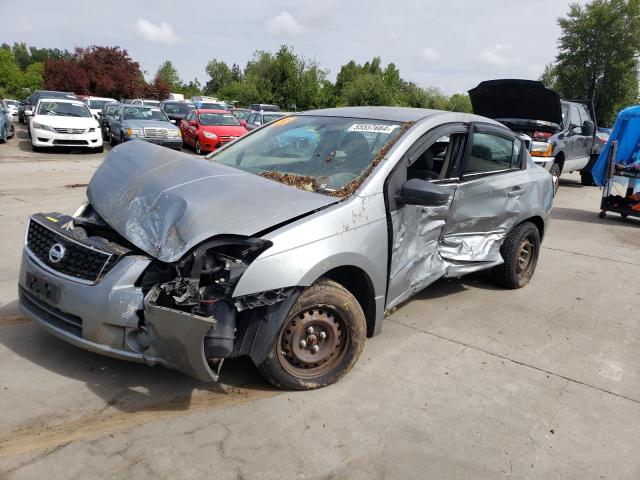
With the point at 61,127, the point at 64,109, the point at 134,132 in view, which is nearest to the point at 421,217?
the point at 134,132

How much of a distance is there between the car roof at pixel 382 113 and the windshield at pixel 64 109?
13904mm

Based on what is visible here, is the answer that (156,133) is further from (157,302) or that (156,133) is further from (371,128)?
(157,302)

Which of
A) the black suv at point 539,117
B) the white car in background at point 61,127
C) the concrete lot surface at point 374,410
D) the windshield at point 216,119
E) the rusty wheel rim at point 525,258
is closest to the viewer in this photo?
the concrete lot surface at point 374,410

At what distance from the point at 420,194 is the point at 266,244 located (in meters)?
1.22

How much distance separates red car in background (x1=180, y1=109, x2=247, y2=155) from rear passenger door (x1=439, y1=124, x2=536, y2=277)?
12770mm

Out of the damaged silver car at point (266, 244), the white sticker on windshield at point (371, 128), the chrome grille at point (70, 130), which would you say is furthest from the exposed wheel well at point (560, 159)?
the chrome grille at point (70, 130)

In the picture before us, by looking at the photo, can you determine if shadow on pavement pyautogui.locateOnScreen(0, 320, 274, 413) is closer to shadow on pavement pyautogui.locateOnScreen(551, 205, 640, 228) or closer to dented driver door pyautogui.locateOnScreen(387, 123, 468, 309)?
→ dented driver door pyautogui.locateOnScreen(387, 123, 468, 309)

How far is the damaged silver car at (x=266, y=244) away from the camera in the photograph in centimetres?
278

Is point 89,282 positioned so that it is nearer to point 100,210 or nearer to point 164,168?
point 100,210

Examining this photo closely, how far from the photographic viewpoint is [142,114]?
17719mm

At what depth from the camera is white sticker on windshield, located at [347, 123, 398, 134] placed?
12.9 feet

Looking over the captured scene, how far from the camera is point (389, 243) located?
11.6ft

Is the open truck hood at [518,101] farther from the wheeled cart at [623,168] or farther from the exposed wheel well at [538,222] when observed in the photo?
the exposed wheel well at [538,222]

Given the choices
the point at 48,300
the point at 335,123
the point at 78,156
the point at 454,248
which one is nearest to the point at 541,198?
the point at 454,248
